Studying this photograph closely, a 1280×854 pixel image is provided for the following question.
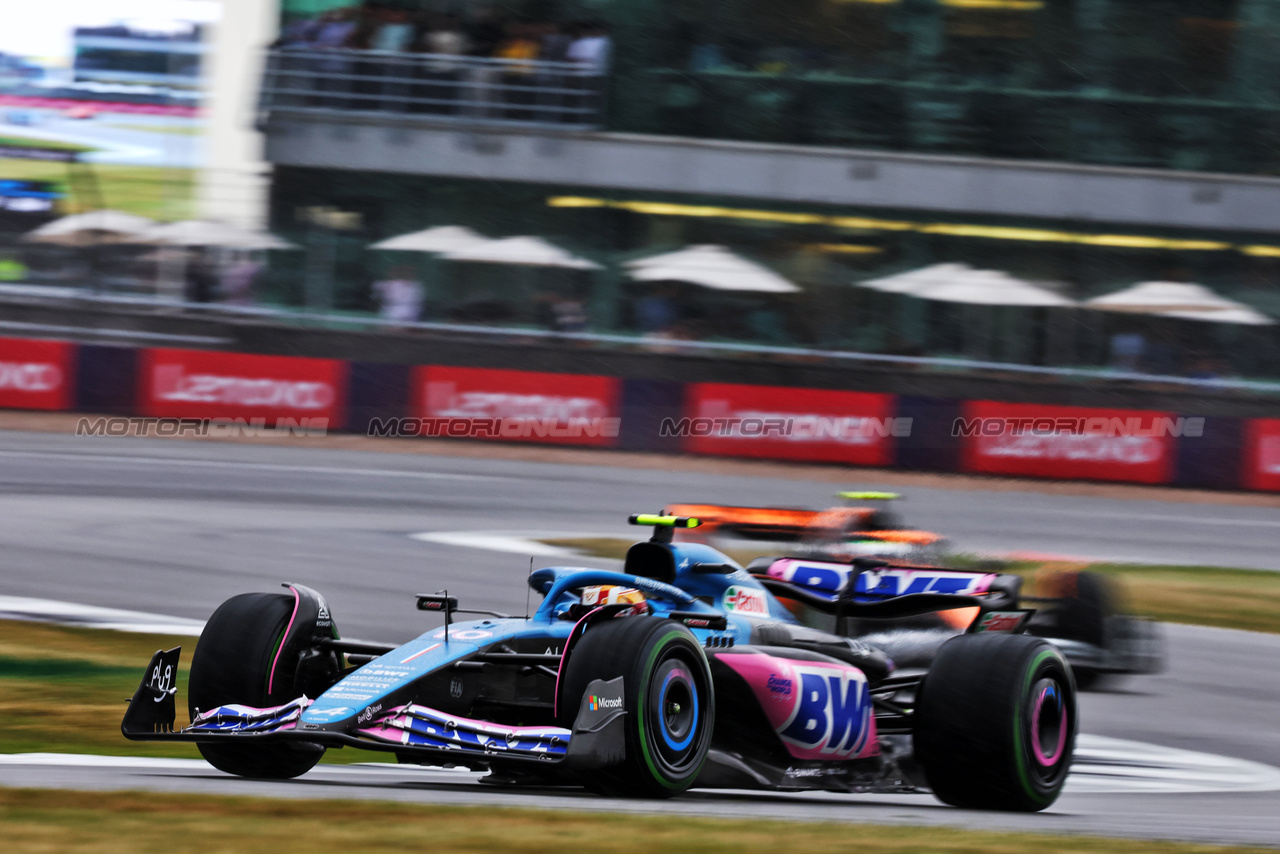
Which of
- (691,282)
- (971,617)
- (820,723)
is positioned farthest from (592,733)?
(691,282)

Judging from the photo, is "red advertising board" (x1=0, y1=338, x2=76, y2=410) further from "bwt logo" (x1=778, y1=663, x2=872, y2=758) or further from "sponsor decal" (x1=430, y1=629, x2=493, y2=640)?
"bwt logo" (x1=778, y1=663, x2=872, y2=758)

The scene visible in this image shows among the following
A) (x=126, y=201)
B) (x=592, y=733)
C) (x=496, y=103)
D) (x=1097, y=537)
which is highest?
(x=496, y=103)

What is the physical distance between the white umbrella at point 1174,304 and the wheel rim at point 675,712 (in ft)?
75.7

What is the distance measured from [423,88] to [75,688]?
72.3 feet

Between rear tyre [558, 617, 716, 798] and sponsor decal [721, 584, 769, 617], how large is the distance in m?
1.06

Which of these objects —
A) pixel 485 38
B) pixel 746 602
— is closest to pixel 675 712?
pixel 746 602

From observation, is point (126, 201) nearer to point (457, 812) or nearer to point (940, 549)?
point (940, 549)

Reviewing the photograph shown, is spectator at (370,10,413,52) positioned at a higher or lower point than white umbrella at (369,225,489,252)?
higher

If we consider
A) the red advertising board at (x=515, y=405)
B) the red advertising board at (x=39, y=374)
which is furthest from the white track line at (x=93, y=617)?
the red advertising board at (x=515, y=405)

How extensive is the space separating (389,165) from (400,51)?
1.97 meters

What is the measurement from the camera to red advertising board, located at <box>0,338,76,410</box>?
21688mm

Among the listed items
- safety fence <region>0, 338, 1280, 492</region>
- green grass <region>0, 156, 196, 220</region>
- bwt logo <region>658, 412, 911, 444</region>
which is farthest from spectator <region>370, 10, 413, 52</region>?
bwt logo <region>658, 412, 911, 444</region>

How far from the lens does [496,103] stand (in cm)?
2961

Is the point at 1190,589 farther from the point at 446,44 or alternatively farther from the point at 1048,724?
the point at 446,44
